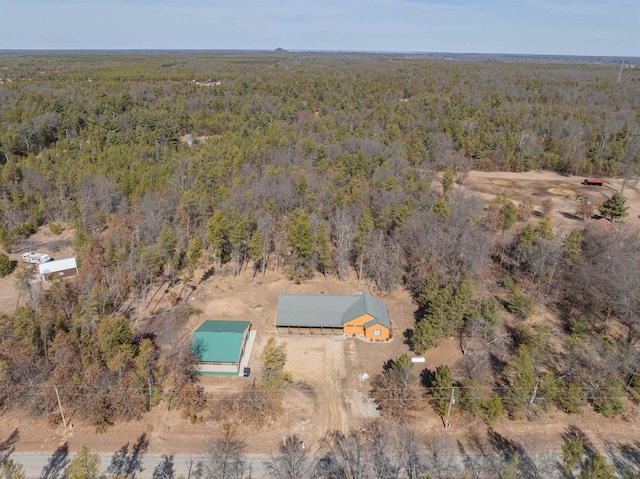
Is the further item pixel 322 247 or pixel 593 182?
pixel 593 182

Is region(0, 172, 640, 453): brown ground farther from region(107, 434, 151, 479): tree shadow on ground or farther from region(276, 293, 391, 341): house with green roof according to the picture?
region(276, 293, 391, 341): house with green roof

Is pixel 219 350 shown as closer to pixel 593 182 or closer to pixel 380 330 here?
pixel 380 330

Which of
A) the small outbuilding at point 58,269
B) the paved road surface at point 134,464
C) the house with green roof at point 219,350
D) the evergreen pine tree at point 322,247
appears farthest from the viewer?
the evergreen pine tree at point 322,247

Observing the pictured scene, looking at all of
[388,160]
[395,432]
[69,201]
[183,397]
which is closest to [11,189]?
[69,201]

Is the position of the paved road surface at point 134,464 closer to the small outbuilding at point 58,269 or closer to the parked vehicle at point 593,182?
the small outbuilding at point 58,269

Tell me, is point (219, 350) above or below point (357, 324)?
above

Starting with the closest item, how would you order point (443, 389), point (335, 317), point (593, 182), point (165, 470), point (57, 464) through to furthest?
point (165, 470), point (57, 464), point (443, 389), point (335, 317), point (593, 182)

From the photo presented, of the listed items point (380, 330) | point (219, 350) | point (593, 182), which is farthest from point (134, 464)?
point (593, 182)

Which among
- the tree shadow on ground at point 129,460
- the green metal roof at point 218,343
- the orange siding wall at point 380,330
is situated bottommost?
the tree shadow on ground at point 129,460

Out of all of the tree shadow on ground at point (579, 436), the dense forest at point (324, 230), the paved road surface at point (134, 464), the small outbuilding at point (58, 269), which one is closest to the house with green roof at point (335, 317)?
the dense forest at point (324, 230)
